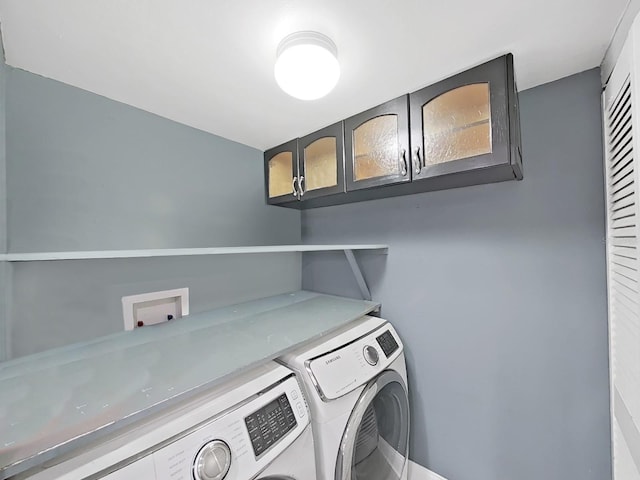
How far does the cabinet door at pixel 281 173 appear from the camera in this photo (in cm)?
183

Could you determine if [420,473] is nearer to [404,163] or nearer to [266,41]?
[404,163]

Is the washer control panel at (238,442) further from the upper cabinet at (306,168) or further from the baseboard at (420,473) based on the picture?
the baseboard at (420,473)

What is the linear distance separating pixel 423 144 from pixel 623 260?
2.84ft

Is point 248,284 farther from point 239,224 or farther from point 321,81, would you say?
point 321,81

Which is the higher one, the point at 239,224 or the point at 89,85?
the point at 89,85

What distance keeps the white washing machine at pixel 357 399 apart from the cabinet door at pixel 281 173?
100 cm

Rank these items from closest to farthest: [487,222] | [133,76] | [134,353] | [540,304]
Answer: [134,353] → [133,76] → [540,304] → [487,222]

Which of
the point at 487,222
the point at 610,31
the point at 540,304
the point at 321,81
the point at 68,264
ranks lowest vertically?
the point at 540,304

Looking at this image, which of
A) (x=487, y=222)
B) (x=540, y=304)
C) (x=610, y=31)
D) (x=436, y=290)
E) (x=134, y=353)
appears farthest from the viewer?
(x=436, y=290)

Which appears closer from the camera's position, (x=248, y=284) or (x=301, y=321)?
(x=301, y=321)

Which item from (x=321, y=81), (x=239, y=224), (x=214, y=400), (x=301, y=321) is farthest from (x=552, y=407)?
Answer: (x=239, y=224)

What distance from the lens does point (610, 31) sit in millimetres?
954

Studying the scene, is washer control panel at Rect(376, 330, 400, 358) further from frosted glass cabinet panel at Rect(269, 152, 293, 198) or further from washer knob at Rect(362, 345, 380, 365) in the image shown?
frosted glass cabinet panel at Rect(269, 152, 293, 198)

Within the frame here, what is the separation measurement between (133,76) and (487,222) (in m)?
1.90
